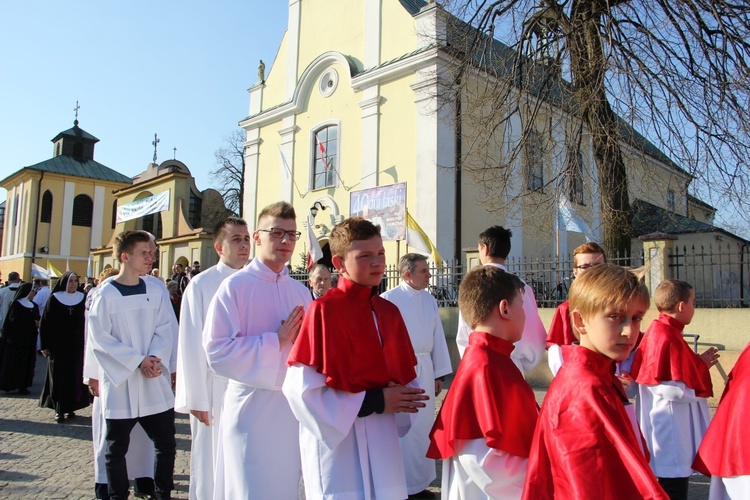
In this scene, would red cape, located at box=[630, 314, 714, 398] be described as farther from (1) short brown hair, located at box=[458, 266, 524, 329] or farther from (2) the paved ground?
(1) short brown hair, located at box=[458, 266, 524, 329]

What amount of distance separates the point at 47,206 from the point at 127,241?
145 feet

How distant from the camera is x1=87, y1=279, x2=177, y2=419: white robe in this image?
480 cm

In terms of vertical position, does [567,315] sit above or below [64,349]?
above

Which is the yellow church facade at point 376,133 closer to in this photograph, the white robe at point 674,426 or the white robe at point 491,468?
the white robe at point 674,426

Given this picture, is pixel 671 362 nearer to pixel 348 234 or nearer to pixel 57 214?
pixel 348 234

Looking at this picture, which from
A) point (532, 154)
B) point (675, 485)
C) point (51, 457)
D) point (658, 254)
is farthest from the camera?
point (532, 154)

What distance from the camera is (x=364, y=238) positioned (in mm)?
3016

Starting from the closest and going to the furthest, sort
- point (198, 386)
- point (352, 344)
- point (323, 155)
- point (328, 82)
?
point (352, 344) < point (198, 386) < point (323, 155) < point (328, 82)

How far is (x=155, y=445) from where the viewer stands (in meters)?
4.93

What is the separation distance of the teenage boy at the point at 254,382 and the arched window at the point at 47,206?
4548 cm

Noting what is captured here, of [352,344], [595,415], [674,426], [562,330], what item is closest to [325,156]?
[562,330]

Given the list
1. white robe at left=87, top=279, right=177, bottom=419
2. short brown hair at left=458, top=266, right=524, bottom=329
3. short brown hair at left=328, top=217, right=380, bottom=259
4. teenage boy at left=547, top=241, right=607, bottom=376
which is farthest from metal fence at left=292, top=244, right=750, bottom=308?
short brown hair at left=458, top=266, right=524, bottom=329

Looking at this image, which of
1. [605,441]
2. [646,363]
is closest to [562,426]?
[605,441]

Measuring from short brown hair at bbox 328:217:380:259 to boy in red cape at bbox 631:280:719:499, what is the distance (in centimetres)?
244
